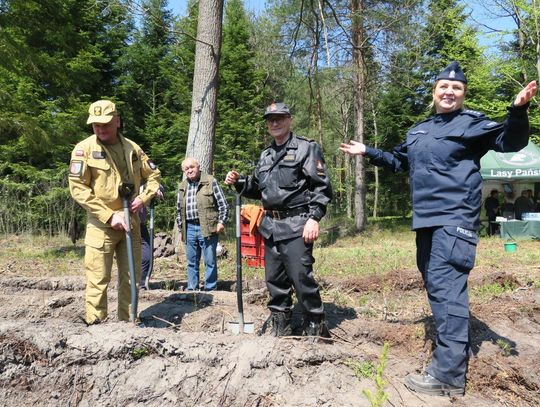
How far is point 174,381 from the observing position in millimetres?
2779

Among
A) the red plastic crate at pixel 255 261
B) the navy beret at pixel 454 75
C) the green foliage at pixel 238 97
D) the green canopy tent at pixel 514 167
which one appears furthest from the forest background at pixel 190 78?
the navy beret at pixel 454 75

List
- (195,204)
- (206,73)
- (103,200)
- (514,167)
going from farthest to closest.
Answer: (514,167)
(206,73)
(195,204)
(103,200)

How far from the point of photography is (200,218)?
20.2 feet

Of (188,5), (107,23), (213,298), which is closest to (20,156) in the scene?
(107,23)

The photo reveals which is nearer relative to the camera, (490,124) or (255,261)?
(490,124)

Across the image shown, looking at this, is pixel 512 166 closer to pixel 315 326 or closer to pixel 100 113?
pixel 315 326

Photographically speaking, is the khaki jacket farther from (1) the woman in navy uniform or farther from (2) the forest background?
(2) the forest background

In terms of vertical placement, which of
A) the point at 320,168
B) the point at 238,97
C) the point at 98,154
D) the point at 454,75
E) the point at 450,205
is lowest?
the point at 450,205

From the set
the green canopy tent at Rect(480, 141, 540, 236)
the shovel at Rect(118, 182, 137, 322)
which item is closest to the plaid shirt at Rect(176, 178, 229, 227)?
the shovel at Rect(118, 182, 137, 322)

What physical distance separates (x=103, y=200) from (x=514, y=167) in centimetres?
1484

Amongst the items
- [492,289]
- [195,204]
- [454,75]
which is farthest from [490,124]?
[195,204]

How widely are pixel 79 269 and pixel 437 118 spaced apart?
22.7ft

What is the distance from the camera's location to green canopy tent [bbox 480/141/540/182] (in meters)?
15.2

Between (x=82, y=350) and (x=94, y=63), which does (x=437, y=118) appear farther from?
(x=94, y=63)
